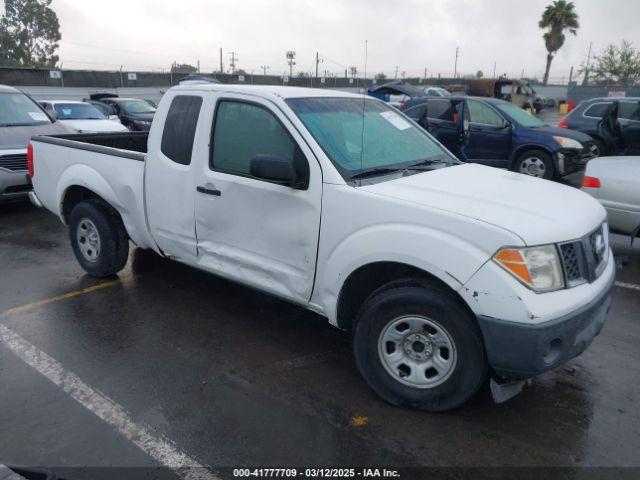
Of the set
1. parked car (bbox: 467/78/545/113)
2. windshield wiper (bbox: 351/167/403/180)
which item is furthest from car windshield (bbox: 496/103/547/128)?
parked car (bbox: 467/78/545/113)

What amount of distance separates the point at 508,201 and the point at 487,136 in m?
7.73

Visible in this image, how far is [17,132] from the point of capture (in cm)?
773

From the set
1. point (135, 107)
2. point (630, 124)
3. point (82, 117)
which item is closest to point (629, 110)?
point (630, 124)

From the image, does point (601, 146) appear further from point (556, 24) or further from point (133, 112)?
point (556, 24)

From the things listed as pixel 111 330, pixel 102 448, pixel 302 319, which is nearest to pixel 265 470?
pixel 102 448

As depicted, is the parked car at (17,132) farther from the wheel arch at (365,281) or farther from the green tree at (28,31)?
the green tree at (28,31)

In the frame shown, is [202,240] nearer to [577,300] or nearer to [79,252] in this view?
[79,252]

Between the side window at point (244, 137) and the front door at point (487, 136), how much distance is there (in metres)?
7.43

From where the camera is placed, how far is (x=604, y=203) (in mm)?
5426

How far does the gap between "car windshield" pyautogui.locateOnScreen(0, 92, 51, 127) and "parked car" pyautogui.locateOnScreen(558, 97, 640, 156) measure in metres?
11.2

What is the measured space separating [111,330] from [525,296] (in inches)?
124

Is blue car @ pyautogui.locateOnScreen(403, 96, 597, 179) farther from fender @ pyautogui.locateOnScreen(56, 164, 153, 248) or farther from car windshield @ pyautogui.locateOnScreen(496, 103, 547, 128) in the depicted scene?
fender @ pyautogui.locateOnScreen(56, 164, 153, 248)

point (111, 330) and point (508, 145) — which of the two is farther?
point (508, 145)

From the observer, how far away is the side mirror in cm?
316
